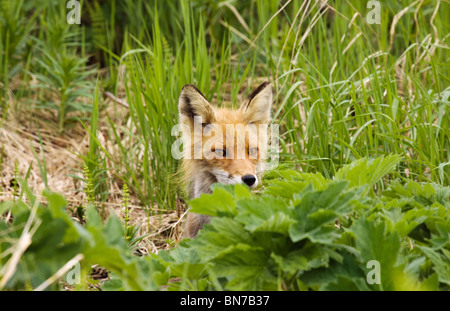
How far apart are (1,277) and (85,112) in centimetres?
419

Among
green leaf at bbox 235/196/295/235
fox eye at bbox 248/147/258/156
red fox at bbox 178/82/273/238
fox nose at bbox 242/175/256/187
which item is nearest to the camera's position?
green leaf at bbox 235/196/295/235

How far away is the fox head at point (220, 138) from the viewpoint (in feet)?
12.2

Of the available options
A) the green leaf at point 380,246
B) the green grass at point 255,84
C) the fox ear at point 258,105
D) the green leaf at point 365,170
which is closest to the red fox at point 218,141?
the fox ear at point 258,105

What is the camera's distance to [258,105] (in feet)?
13.0

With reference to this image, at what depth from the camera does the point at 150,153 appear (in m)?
4.88

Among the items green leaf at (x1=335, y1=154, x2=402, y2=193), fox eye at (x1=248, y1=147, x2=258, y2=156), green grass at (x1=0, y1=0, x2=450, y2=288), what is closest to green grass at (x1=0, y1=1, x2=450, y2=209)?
green grass at (x1=0, y1=0, x2=450, y2=288)

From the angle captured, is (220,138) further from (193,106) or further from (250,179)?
(250,179)

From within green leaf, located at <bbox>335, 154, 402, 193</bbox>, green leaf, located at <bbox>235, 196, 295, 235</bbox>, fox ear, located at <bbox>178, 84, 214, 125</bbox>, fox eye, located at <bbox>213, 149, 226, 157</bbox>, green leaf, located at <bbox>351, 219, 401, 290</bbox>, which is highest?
fox ear, located at <bbox>178, 84, 214, 125</bbox>

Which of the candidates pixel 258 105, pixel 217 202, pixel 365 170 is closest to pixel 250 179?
pixel 258 105

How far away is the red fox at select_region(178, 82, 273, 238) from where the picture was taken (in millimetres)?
3686

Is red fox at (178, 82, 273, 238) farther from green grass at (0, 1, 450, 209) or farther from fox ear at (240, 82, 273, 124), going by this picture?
green grass at (0, 1, 450, 209)

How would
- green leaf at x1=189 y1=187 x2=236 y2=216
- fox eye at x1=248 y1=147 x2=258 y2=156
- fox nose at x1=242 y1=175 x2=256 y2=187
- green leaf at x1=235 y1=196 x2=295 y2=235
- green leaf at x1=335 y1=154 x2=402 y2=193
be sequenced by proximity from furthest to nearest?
fox eye at x1=248 y1=147 x2=258 y2=156, fox nose at x1=242 y1=175 x2=256 y2=187, green leaf at x1=335 y1=154 x2=402 y2=193, green leaf at x1=189 y1=187 x2=236 y2=216, green leaf at x1=235 y1=196 x2=295 y2=235

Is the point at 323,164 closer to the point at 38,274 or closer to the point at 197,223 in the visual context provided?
the point at 197,223

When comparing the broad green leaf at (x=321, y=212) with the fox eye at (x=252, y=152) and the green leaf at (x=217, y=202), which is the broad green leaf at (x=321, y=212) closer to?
the green leaf at (x=217, y=202)
